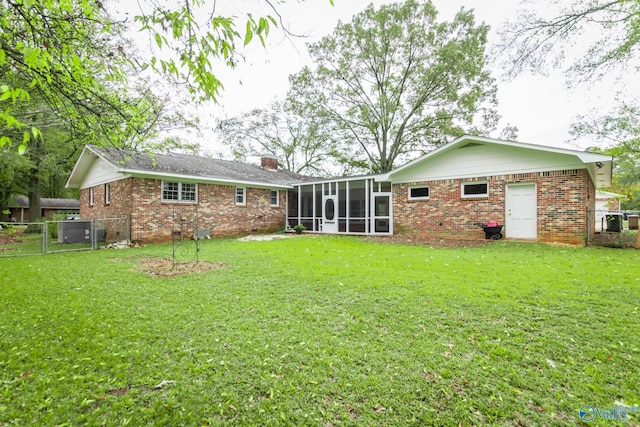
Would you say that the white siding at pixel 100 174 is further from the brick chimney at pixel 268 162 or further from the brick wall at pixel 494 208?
the brick wall at pixel 494 208

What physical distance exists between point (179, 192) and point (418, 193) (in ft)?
36.7

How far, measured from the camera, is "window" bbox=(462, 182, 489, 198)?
11750mm

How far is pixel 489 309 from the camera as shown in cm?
386

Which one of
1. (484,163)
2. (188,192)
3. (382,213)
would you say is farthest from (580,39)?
(188,192)

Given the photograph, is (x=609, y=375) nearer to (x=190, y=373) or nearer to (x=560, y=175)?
(x=190, y=373)

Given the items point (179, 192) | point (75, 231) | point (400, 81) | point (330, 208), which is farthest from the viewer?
point (400, 81)

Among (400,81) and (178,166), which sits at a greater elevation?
(400,81)

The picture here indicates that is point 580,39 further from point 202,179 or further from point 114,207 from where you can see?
point 114,207

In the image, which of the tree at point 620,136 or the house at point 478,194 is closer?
the house at point 478,194

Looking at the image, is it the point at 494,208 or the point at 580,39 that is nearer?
the point at 580,39

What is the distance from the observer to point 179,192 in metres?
13.4

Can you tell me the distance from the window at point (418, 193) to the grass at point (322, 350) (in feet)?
26.2

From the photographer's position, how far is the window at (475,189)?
11750 millimetres

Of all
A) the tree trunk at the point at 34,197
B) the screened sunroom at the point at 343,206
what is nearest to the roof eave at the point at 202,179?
the screened sunroom at the point at 343,206
